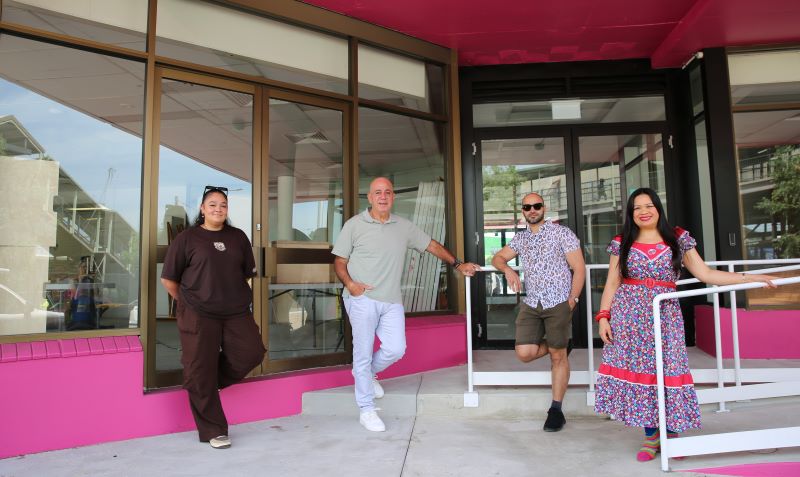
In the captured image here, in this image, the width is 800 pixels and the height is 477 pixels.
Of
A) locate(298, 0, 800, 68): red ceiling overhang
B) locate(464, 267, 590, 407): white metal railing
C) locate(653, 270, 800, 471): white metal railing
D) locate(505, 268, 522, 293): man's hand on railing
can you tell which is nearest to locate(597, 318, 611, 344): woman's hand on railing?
locate(653, 270, 800, 471): white metal railing

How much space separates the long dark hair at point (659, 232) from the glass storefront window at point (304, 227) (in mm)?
2330

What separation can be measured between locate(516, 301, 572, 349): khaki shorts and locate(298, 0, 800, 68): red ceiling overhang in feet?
8.20

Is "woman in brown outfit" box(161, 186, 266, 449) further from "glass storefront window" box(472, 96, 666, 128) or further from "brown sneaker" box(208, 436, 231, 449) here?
"glass storefront window" box(472, 96, 666, 128)

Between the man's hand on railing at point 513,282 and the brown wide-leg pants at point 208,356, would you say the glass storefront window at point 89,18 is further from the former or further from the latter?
the man's hand on railing at point 513,282

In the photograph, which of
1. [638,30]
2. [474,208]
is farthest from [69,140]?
[638,30]

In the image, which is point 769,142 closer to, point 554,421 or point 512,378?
point 512,378

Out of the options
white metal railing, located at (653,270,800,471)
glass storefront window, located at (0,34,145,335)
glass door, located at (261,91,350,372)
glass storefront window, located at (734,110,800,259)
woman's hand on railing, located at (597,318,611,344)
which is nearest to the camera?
white metal railing, located at (653,270,800,471)

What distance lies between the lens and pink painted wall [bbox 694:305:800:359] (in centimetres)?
468

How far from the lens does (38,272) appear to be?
3.38m

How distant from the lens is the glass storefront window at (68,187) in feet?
10.9

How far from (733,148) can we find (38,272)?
5730mm

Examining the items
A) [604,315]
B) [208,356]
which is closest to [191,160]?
[208,356]

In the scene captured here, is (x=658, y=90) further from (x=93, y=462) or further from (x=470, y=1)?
Result: (x=93, y=462)

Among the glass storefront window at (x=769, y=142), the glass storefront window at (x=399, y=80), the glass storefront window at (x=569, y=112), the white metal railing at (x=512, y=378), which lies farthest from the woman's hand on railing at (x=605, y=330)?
the glass storefront window at (x=569, y=112)
